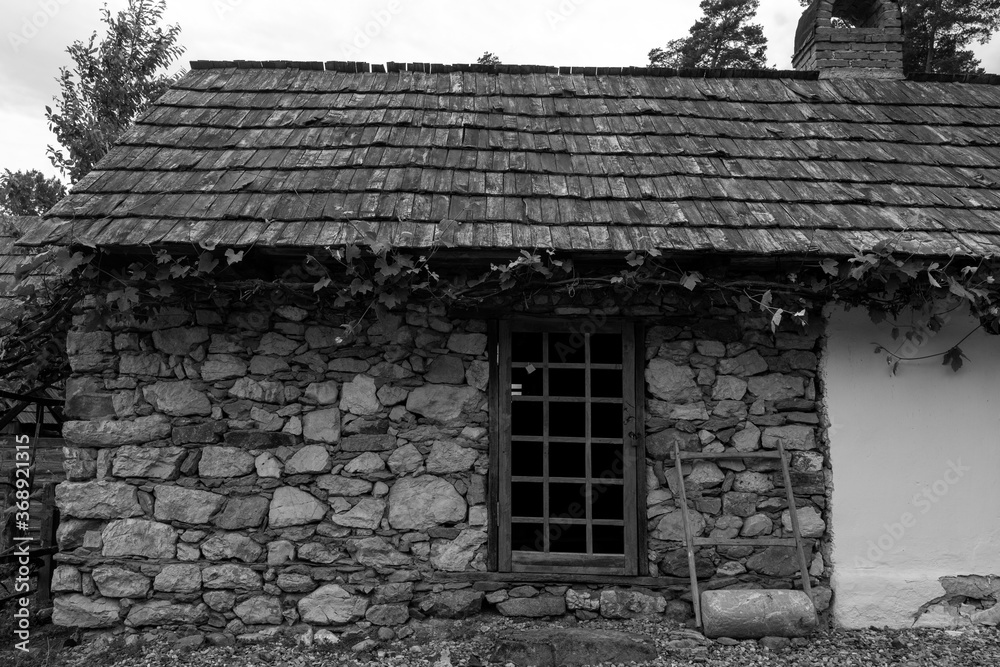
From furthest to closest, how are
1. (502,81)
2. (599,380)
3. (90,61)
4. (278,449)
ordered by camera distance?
(90,61)
(502,81)
(599,380)
(278,449)

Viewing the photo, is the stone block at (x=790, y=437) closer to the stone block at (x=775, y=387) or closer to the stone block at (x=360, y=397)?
the stone block at (x=775, y=387)

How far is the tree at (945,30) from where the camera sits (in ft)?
47.6

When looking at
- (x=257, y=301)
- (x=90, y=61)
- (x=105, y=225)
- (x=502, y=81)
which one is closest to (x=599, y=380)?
(x=257, y=301)

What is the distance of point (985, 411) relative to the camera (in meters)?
4.52

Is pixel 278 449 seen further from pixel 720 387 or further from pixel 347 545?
pixel 720 387

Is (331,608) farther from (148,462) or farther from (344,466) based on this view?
(148,462)

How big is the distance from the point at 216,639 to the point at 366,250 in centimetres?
254

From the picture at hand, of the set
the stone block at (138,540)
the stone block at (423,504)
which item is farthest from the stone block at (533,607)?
the stone block at (138,540)

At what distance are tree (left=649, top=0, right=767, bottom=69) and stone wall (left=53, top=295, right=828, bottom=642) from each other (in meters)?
15.4

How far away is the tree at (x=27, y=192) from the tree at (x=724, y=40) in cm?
1406

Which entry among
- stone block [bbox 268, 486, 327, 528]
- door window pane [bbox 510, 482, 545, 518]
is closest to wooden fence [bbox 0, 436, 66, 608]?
stone block [bbox 268, 486, 327, 528]

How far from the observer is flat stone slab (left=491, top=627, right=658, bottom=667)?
3.93m

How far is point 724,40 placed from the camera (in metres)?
18.0

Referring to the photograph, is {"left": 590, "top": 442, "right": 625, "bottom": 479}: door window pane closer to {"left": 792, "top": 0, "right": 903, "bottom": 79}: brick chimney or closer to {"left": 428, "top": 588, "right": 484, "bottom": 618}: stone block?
{"left": 428, "top": 588, "right": 484, "bottom": 618}: stone block
